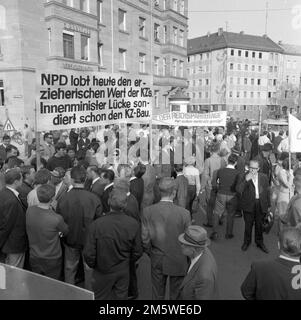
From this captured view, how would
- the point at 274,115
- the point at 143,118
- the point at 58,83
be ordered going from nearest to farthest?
the point at 58,83
the point at 143,118
the point at 274,115

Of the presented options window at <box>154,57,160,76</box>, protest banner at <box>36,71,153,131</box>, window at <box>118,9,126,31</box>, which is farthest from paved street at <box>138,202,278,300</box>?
window at <box>154,57,160,76</box>

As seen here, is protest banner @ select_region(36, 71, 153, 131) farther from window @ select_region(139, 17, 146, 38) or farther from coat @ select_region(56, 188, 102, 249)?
window @ select_region(139, 17, 146, 38)

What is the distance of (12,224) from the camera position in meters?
4.11

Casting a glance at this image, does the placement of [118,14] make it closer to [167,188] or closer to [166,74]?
[166,74]

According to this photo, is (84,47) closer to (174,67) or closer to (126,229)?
(174,67)

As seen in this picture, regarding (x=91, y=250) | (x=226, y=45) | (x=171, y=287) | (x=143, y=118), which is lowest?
(x=171, y=287)

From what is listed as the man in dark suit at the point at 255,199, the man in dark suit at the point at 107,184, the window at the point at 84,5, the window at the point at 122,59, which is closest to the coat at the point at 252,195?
the man in dark suit at the point at 255,199

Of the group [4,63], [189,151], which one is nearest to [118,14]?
[4,63]

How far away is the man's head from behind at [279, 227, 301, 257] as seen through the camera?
8.36ft

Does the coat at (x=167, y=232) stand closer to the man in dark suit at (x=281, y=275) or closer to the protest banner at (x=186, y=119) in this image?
the man in dark suit at (x=281, y=275)

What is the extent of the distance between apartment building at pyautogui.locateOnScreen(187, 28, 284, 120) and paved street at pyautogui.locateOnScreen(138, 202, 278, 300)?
236ft

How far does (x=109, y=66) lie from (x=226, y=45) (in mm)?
56177

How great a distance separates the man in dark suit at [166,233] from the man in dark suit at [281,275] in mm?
1196

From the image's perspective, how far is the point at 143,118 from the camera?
7188mm
